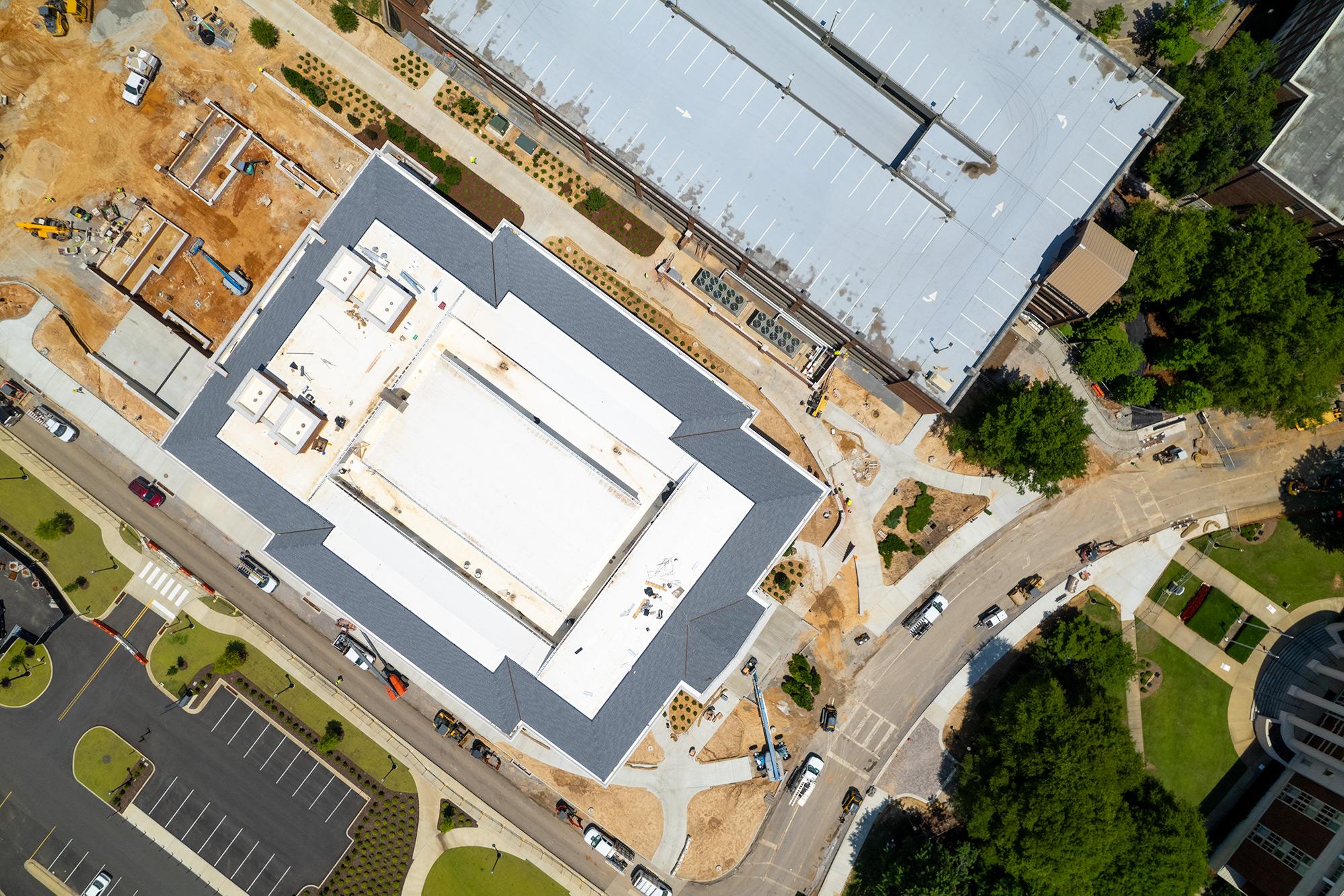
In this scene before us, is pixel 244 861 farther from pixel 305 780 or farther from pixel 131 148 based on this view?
pixel 131 148

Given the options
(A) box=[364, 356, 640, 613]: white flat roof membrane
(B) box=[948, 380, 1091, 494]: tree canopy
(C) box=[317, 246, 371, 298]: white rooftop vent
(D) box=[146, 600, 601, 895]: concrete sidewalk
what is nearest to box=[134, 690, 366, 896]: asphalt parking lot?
(D) box=[146, 600, 601, 895]: concrete sidewalk

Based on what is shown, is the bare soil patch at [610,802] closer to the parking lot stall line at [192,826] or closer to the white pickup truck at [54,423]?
the parking lot stall line at [192,826]

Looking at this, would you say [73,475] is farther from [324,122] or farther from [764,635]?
[764,635]

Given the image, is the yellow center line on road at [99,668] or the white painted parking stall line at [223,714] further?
the white painted parking stall line at [223,714]

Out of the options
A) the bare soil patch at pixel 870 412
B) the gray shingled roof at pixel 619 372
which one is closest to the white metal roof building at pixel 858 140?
the bare soil patch at pixel 870 412

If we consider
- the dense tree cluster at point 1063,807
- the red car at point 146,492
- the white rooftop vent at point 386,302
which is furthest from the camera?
the red car at point 146,492

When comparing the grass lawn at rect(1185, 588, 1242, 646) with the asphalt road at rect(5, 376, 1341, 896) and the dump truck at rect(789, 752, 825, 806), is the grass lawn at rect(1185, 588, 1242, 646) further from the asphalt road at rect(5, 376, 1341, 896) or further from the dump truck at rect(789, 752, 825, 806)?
the dump truck at rect(789, 752, 825, 806)

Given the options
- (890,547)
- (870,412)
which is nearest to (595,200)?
(870,412)

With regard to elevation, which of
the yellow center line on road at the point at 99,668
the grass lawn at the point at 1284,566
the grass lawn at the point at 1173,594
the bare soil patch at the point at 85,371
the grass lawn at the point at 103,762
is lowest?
the grass lawn at the point at 103,762
